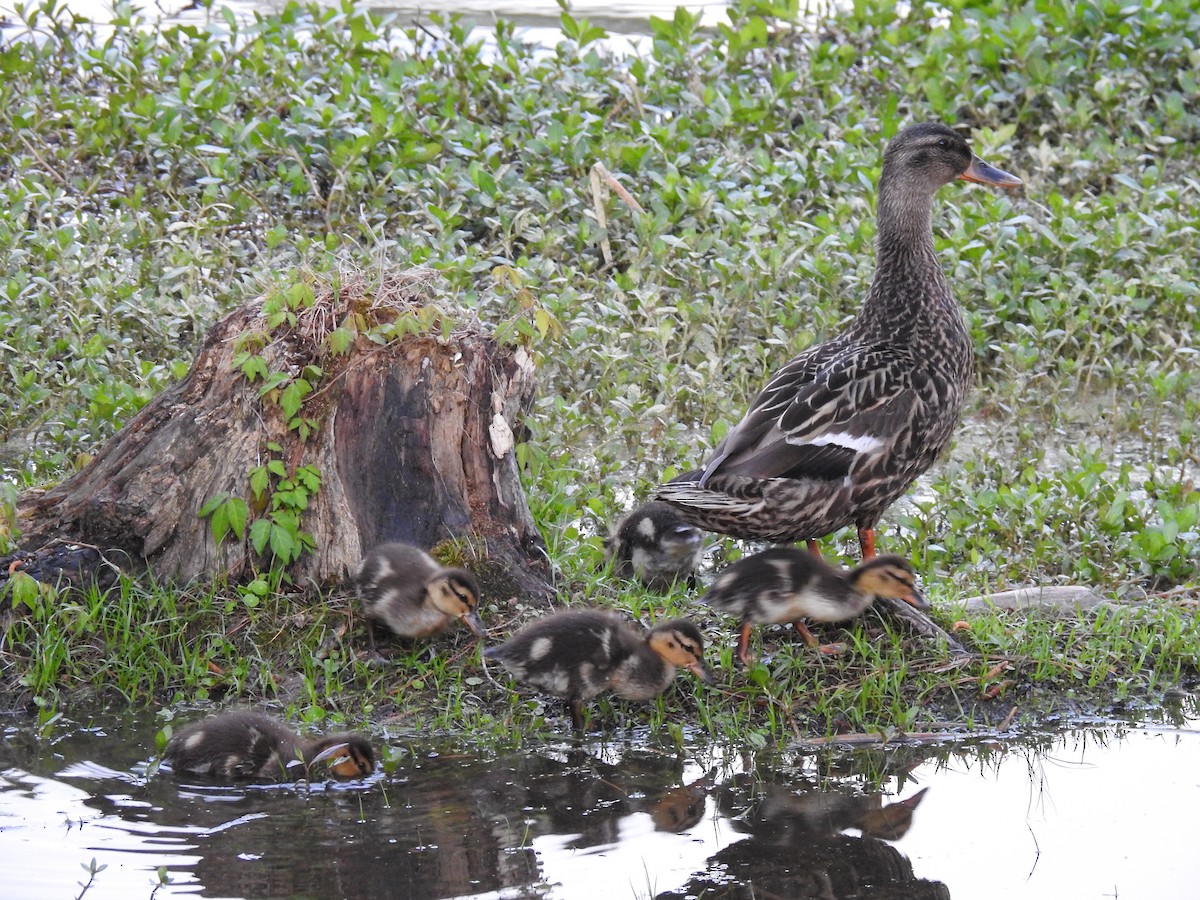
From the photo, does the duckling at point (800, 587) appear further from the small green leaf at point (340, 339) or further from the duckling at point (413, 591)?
the small green leaf at point (340, 339)

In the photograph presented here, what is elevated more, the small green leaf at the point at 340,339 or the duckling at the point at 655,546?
the small green leaf at the point at 340,339

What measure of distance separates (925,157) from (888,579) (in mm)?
2094

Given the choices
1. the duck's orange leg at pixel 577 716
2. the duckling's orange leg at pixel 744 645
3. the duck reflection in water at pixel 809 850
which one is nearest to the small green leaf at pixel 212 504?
the duck's orange leg at pixel 577 716

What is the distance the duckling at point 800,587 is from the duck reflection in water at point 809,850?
0.59 meters

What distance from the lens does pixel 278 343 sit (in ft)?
17.0

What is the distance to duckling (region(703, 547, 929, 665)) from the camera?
485 cm

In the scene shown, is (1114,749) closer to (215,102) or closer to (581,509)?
(581,509)

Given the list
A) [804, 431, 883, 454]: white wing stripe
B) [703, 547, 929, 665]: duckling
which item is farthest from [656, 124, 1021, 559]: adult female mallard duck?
[703, 547, 929, 665]: duckling

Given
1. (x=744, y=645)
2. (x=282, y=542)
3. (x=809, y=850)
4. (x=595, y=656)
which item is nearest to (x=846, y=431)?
(x=744, y=645)

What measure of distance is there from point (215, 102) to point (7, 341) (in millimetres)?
2499

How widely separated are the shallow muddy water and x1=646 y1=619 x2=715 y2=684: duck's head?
0.25m

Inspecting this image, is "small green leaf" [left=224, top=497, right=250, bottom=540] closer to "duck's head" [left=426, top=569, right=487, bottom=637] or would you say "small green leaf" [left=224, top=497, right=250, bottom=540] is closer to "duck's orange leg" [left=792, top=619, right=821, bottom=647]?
"duck's head" [left=426, top=569, right=487, bottom=637]

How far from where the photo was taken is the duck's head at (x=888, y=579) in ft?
16.0

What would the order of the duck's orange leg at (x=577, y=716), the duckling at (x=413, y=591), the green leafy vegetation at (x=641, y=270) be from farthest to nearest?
the green leafy vegetation at (x=641, y=270), the duckling at (x=413, y=591), the duck's orange leg at (x=577, y=716)
